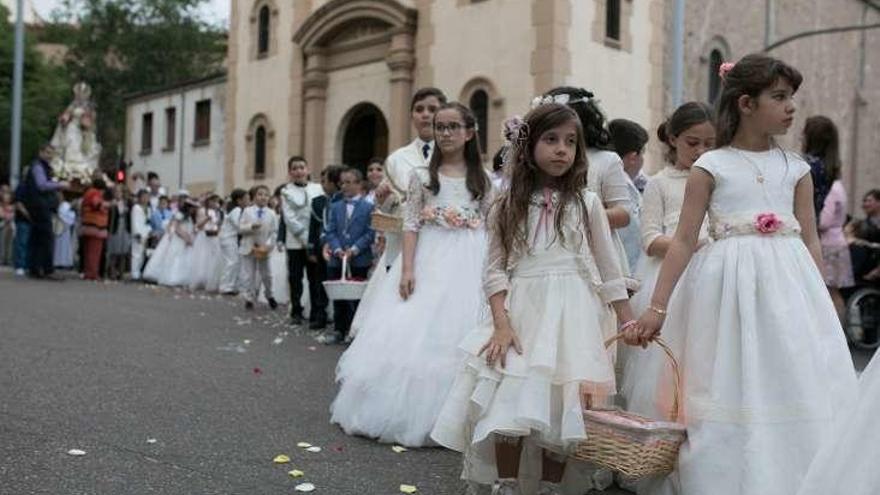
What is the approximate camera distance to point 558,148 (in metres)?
4.12

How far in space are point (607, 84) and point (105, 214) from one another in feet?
33.9

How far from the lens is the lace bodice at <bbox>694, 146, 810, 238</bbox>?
3881mm

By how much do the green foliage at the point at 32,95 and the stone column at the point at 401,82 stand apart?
28020 mm

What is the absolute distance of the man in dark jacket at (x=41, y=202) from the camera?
16.0 metres

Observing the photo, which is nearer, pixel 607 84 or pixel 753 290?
pixel 753 290

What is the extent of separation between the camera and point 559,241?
4.16 metres

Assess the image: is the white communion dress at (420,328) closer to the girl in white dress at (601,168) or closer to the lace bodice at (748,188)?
the girl in white dress at (601,168)

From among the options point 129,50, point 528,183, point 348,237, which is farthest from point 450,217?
point 129,50

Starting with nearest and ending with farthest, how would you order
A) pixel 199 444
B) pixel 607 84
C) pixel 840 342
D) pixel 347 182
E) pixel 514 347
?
1. pixel 840 342
2. pixel 514 347
3. pixel 199 444
4. pixel 347 182
5. pixel 607 84

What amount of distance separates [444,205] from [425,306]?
2.04 feet

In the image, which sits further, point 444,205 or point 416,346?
point 444,205

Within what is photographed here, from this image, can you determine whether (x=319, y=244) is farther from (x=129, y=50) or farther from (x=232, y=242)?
(x=129, y=50)

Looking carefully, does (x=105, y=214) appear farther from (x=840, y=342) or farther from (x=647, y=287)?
(x=840, y=342)

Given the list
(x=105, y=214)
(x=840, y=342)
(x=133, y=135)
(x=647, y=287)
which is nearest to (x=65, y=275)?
(x=105, y=214)
